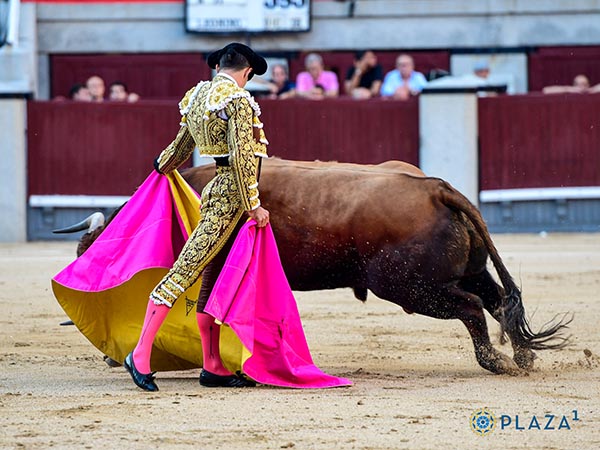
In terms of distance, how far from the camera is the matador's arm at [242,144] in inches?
168

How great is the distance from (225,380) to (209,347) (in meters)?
0.13

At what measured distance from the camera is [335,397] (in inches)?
168

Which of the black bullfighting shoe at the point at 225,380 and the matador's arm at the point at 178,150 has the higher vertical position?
the matador's arm at the point at 178,150

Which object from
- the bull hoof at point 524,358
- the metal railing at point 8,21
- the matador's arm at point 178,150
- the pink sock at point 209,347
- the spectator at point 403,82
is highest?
the metal railing at point 8,21

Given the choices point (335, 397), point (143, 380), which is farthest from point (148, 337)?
point (335, 397)

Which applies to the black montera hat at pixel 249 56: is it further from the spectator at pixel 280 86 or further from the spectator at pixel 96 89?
the spectator at pixel 96 89

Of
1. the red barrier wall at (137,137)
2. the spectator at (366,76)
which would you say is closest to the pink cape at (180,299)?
the red barrier wall at (137,137)

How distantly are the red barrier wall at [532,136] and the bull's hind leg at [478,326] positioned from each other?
233 inches

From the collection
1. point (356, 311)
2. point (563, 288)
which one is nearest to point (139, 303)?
point (356, 311)

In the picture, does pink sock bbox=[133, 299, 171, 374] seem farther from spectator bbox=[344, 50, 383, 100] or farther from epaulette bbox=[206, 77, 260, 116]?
spectator bbox=[344, 50, 383, 100]

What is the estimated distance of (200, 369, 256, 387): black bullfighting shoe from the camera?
179 inches

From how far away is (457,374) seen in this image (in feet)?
15.8

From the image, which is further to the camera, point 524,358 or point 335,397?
point 524,358

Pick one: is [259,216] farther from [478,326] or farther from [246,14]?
[246,14]
